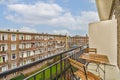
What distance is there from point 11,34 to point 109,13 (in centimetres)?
2200

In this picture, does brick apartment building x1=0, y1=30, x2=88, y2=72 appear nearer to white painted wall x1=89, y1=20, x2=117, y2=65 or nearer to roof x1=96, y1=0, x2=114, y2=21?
roof x1=96, y1=0, x2=114, y2=21

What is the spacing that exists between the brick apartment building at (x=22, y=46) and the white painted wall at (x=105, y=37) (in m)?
12.8

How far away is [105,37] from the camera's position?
4.82 meters

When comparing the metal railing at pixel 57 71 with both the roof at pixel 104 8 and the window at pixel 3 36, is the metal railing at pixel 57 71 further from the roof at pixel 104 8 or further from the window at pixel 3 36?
the window at pixel 3 36

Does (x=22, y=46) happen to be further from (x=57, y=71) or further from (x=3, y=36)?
(x=57, y=71)

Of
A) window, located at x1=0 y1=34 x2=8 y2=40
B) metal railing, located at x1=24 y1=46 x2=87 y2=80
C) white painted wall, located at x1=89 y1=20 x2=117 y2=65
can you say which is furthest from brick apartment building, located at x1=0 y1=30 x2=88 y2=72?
metal railing, located at x1=24 y1=46 x2=87 y2=80

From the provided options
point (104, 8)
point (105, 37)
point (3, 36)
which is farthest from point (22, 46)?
point (105, 37)

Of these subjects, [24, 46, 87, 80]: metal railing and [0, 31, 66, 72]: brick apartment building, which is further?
[0, 31, 66, 72]: brick apartment building

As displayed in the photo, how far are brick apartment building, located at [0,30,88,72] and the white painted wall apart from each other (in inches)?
505

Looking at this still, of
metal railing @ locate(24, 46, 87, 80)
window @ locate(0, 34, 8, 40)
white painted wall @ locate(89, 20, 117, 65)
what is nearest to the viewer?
metal railing @ locate(24, 46, 87, 80)

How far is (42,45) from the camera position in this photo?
36.6 meters

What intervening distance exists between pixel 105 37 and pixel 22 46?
83.5ft

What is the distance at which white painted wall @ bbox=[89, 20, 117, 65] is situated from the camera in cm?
442

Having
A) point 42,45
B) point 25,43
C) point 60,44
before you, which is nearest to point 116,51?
point 25,43
